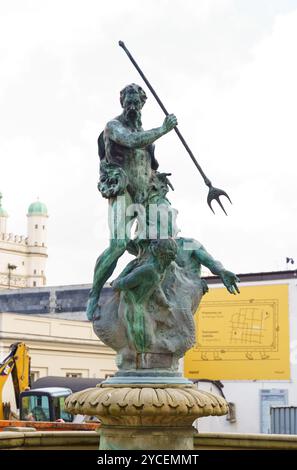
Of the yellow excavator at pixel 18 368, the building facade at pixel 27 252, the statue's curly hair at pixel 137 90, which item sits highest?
the building facade at pixel 27 252

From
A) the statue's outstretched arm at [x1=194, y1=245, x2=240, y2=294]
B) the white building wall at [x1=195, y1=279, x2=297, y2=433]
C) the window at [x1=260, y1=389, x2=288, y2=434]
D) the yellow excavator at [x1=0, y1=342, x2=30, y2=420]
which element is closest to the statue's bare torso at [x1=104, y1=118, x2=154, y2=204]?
the statue's outstretched arm at [x1=194, y1=245, x2=240, y2=294]

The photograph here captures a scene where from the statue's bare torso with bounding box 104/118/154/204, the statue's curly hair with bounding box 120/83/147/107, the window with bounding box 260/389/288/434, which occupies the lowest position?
the window with bounding box 260/389/288/434

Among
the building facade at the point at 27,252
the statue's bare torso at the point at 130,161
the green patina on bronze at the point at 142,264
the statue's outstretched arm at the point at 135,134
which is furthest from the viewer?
the building facade at the point at 27,252

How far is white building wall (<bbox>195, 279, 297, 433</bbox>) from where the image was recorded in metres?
29.9

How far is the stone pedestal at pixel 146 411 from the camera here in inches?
317

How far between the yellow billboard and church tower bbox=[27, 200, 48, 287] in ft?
255

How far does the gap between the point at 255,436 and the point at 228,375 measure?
19.6 m

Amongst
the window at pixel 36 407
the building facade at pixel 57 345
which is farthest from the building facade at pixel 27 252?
the window at pixel 36 407

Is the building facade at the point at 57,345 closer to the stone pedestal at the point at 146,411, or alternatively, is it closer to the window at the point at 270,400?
the window at the point at 270,400

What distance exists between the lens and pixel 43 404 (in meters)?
25.0

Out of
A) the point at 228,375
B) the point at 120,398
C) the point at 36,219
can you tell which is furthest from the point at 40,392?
the point at 36,219

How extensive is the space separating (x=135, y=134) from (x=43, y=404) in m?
17.3

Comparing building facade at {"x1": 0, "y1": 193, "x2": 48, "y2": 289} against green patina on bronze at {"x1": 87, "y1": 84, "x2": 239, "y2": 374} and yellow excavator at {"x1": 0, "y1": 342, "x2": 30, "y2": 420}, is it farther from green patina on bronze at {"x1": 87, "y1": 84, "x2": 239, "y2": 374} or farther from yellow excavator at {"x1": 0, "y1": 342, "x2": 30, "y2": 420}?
Result: green patina on bronze at {"x1": 87, "y1": 84, "x2": 239, "y2": 374}

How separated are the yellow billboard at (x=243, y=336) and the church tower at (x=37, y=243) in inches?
3062
